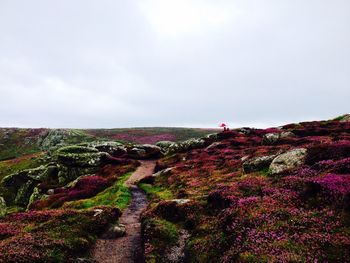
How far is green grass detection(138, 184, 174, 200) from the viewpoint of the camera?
30798mm

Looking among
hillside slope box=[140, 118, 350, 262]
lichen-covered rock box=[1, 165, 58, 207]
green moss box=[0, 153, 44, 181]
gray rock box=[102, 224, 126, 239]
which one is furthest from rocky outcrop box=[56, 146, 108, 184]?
gray rock box=[102, 224, 126, 239]

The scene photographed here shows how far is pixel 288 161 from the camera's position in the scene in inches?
1017

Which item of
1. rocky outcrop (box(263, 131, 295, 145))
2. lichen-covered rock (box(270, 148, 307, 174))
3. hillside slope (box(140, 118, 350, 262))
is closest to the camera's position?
hillside slope (box(140, 118, 350, 262))

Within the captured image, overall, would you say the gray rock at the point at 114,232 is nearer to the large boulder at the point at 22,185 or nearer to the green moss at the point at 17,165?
the large boulder at the point at 22,185

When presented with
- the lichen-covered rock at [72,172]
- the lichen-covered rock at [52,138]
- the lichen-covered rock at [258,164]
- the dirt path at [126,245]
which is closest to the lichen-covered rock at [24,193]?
the lichen-covered rock at [72,172]

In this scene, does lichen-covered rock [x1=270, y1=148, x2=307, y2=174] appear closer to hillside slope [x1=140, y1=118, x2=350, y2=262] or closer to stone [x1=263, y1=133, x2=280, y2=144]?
hillside slope [x1=140, y1=118, x2=350, y2=262]

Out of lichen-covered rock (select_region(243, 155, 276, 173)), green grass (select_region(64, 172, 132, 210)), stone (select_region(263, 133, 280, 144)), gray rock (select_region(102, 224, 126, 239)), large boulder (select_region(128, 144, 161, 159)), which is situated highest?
stone (select_region(263, 133, 280, 144))

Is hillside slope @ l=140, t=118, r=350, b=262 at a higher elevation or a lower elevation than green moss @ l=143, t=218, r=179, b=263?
higher

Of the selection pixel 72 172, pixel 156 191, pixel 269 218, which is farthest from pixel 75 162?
pixel 269 218

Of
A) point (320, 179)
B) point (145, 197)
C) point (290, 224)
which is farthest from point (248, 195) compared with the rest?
point (145, 197)

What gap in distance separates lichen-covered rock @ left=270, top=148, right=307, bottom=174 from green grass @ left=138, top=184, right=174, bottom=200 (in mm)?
10381

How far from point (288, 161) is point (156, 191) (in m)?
15.9

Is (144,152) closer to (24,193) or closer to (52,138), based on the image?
(24,193)

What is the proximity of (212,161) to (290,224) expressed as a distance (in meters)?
29.1
